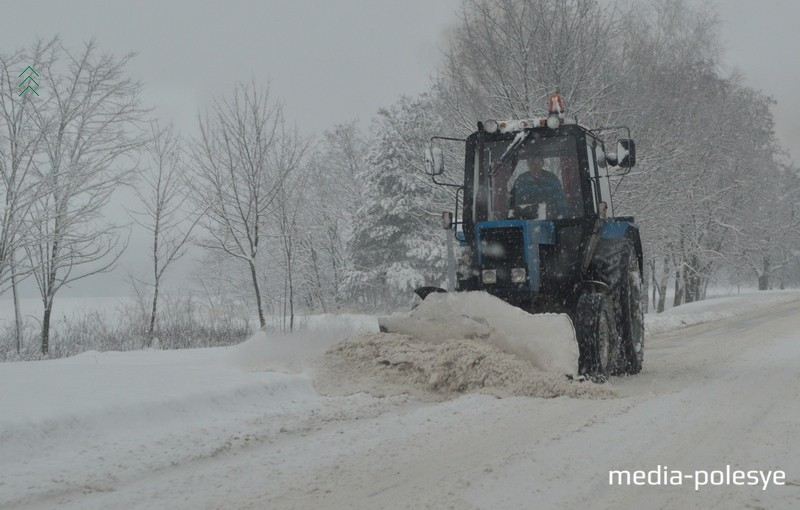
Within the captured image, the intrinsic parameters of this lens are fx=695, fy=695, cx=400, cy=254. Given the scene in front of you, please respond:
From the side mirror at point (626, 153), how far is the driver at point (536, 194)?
0.67 metres

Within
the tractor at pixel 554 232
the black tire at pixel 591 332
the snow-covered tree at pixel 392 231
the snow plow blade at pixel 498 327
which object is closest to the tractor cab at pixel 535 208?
the tractor at pixel 554 232

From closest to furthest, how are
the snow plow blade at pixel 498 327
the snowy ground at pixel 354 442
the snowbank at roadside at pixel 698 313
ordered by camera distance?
the snowy ground at pixel 354 442, the snow plow blade at pixel 498 327, the snowbank at roadside at pixel 698 313

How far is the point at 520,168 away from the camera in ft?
24.0

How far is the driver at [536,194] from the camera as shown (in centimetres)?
715

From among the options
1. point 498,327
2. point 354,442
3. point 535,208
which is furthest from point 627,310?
point 354,442

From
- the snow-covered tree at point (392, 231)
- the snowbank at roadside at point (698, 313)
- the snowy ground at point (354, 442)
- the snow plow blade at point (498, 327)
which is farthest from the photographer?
the snow-covered tree at point (392, 231)

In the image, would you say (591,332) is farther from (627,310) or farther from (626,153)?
(626,153)

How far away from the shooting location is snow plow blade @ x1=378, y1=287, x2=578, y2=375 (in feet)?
19.1

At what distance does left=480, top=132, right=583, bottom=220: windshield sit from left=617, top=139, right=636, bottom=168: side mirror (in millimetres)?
454

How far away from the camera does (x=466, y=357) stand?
Answer: 5.86 metres

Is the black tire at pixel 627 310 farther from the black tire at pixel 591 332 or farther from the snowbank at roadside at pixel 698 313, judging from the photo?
the snowbank at roadside at pixel 698 313

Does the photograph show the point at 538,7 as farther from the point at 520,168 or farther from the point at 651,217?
the point at 520,168

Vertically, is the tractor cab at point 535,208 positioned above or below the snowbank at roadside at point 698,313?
above

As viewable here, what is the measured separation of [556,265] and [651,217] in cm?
1178
